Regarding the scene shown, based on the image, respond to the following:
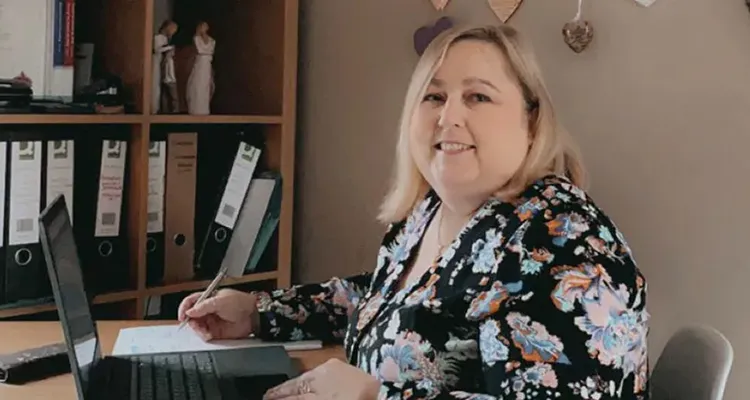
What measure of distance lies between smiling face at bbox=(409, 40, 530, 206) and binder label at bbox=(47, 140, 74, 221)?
3.00 feet

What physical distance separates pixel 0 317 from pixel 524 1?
1.33 m

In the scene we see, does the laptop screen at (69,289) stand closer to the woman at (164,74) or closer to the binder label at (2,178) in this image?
the binder label at (2,178)

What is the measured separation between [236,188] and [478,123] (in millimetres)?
1019

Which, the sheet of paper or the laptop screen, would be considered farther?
the sheet of paper

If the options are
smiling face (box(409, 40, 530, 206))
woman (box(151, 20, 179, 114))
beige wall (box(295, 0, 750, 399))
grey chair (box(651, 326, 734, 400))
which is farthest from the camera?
woman (box(151, 20, 179, 114))

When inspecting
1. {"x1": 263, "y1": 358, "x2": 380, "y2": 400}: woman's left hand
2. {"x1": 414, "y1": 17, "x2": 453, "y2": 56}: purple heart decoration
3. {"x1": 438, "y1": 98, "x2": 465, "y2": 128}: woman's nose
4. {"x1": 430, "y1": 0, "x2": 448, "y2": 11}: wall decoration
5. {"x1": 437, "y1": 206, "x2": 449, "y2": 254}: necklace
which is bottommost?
{"x1": 263, "y1": 358, "x2": 380, "y2": 400}: woman's left hand

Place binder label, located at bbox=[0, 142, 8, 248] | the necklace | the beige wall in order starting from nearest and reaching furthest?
the necklace → the beige wall → binder label, located at bbox=[0, 142, 8, 248]

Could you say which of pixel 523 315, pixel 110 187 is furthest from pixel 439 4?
pixel 523 315

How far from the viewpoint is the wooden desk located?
1.56m

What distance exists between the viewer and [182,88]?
2486 mm

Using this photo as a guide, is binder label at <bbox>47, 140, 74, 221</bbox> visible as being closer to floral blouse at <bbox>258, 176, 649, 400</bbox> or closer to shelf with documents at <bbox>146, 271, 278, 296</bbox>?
shelf with documents at <bbox>146, 271, 278, 296</bbox>

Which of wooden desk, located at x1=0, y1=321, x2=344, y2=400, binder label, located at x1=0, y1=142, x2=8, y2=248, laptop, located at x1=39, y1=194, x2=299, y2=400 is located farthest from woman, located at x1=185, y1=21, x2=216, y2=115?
laptop, located at x1=39, y1=194, x2=299, y2=400

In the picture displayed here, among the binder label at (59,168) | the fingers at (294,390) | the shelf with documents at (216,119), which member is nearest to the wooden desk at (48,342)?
the fingers at (294,390)

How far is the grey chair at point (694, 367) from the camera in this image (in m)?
1.47
